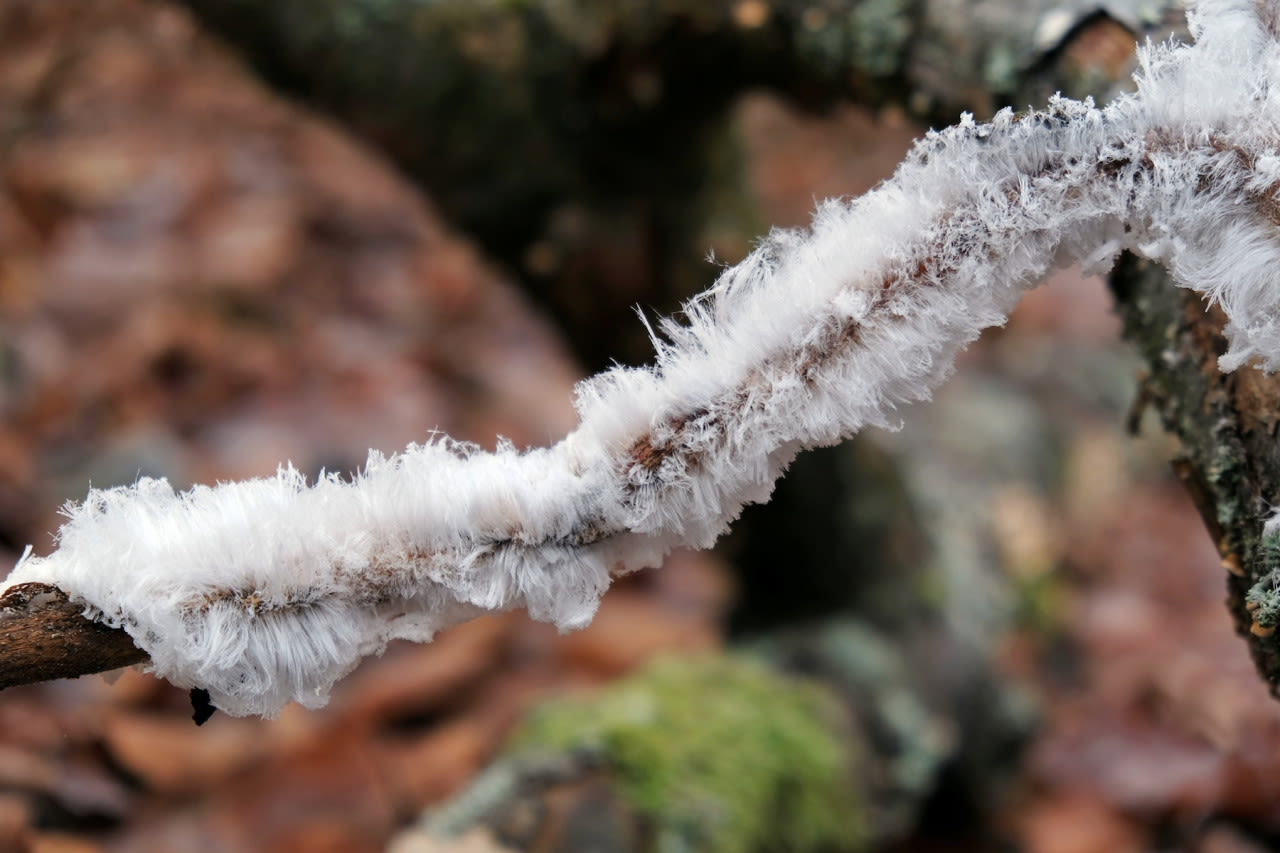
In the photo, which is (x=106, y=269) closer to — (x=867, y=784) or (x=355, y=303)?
(x=355, y=303)

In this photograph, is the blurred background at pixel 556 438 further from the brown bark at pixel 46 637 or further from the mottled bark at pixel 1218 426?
the brown bark at pixel 46 637

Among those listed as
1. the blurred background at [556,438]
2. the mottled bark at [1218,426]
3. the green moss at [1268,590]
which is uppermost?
the blurred background at [556,438]

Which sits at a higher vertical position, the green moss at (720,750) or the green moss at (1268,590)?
the green moss at (720,750)

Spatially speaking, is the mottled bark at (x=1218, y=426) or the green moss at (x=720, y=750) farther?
the green moss at (x=720, y=750)

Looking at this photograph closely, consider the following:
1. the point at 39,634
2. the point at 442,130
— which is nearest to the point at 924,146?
the point at 39,634

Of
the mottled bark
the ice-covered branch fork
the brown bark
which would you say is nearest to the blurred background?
the mottled bark

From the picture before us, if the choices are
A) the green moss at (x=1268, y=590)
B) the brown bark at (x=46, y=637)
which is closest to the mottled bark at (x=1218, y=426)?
the green moss at (x=1268, y=590)
